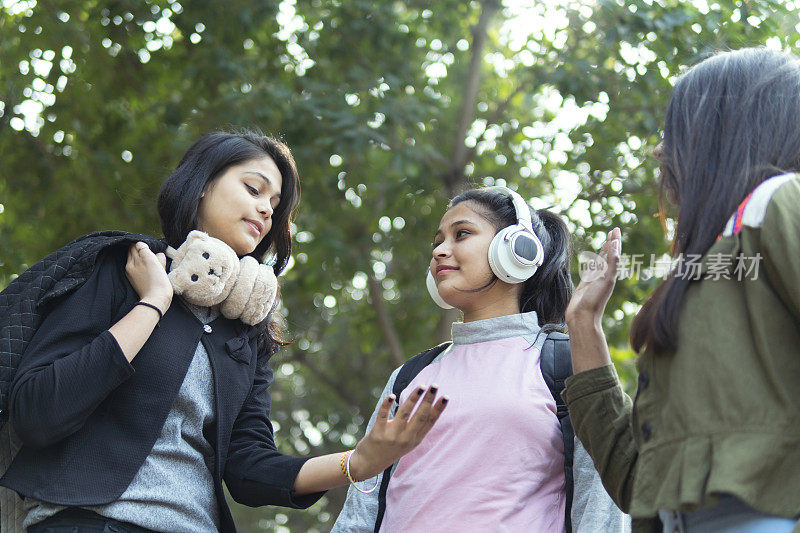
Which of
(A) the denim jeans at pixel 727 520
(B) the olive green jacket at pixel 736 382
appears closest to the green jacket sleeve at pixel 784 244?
(B) the olive green jacket at pixel 736 382

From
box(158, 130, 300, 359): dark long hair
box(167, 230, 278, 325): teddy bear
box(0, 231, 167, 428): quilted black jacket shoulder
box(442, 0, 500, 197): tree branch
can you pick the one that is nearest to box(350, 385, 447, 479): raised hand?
box(167, 230, 278, 325): teddy bear

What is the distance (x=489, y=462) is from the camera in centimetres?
273

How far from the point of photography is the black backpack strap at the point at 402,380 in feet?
9.81

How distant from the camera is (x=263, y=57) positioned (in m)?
7.00

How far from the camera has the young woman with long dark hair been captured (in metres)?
1.68

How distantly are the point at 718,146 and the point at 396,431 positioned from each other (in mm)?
1105

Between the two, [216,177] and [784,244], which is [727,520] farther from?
[216,177]

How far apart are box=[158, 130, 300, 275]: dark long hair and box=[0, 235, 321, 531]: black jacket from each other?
27cm

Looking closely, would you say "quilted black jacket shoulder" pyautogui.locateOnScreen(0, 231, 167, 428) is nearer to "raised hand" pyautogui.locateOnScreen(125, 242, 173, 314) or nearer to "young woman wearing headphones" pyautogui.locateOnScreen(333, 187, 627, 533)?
"raised hand" pyautogui.locateOnScreen(125, 242, 173, 314)

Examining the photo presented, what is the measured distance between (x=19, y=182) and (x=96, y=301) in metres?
4.52

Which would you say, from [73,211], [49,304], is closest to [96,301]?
[49,304]

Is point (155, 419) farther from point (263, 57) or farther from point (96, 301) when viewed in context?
point (263, 57)

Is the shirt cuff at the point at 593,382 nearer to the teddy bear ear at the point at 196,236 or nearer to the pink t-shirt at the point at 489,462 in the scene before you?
the pink t-shirt at the point at 489,462

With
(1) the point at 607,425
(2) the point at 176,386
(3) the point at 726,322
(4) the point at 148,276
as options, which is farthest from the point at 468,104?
(3) the point at 726,322
